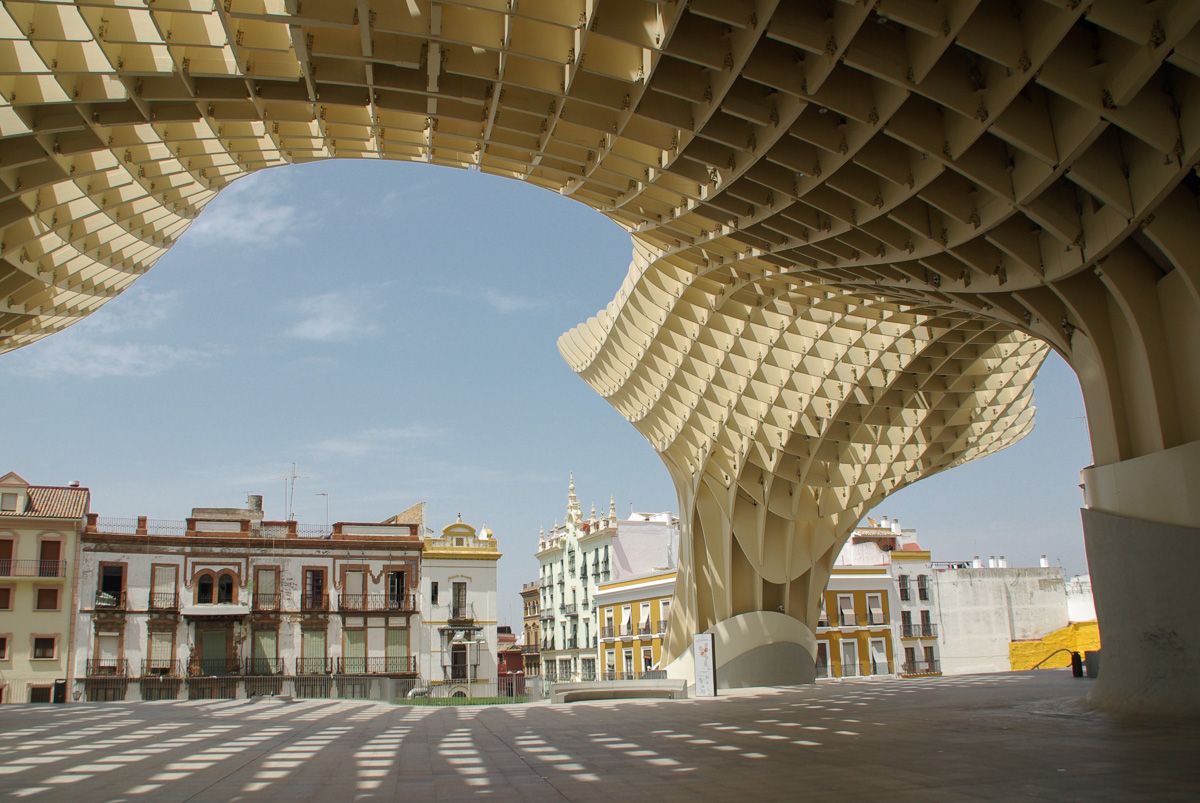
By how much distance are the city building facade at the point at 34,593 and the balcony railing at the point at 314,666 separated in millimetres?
11265

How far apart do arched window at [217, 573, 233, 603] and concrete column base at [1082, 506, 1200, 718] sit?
153 ft

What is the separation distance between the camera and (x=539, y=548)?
99125mm

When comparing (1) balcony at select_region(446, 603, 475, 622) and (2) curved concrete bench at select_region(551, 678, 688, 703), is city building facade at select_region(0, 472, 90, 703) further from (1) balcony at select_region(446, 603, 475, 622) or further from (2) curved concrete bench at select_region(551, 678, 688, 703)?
(2) curved concrete bench at select_region(551, 678, 688, 703)

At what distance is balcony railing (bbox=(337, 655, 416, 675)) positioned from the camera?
5478 centimetres

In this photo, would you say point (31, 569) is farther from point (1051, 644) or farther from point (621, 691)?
point (1051, 644)

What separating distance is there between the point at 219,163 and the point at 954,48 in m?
16.0

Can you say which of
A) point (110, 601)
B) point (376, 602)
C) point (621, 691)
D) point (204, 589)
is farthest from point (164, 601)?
point (621, 691)

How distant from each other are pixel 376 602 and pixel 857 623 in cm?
3184

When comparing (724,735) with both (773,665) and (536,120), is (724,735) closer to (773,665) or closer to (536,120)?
(536,120)

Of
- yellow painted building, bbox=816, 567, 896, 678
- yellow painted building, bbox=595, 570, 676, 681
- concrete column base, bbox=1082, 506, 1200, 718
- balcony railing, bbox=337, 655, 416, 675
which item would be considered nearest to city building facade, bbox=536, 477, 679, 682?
yellow painted building, bbox=595, 570, 676, 681

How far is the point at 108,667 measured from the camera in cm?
5103

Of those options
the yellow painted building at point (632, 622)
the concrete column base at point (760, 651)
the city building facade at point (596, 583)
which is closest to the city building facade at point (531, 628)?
the city building facade at point (596, 583)

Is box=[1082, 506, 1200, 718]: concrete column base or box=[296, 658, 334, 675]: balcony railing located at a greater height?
box=[1082, 506, 1200, 718]: concrete column base

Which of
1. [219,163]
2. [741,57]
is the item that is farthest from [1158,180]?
[219,163]
